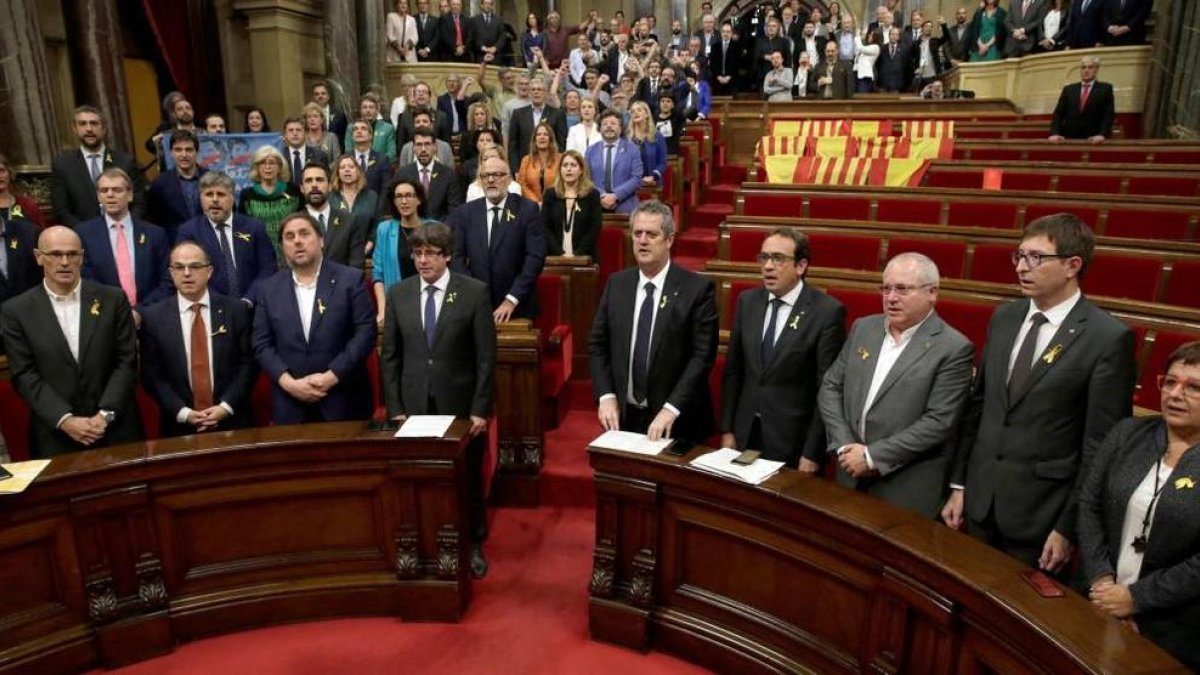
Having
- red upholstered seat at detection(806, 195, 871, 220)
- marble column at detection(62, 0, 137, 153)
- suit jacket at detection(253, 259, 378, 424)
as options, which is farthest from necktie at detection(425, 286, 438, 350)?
marble column at detection(62, 0, 137, 153)

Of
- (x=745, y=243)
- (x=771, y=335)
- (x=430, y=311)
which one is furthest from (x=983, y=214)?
(x=430, y=311)

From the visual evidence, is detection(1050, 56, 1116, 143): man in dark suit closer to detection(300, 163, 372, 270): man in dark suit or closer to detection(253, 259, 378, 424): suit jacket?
detection(300, 163, 372, 270): man in dark suit

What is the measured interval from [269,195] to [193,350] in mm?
1122

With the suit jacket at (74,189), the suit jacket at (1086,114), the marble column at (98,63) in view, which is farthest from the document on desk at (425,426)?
the suit jacket at (1086,114)

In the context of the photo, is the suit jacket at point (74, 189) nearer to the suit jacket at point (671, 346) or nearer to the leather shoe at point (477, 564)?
the leather shoe at point (477, 564)

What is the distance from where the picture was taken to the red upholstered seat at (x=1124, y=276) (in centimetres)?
279

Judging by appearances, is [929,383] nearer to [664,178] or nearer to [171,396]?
[171,396]

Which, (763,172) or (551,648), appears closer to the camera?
(551,648)

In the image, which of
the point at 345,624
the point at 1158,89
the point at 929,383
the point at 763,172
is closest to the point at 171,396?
the point at 345,624

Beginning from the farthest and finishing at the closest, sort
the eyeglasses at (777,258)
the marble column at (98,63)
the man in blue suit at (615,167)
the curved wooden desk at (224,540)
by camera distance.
Result: the marble column at (98,63)
the man in blue suit at (615,167)
the eyeglasses at (777,258)
the curved wooden desk at (224,540)

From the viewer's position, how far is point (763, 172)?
5.25 metres

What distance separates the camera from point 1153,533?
1.39 metres

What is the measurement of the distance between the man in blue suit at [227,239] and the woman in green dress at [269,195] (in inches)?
12.3

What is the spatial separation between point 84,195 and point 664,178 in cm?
301
